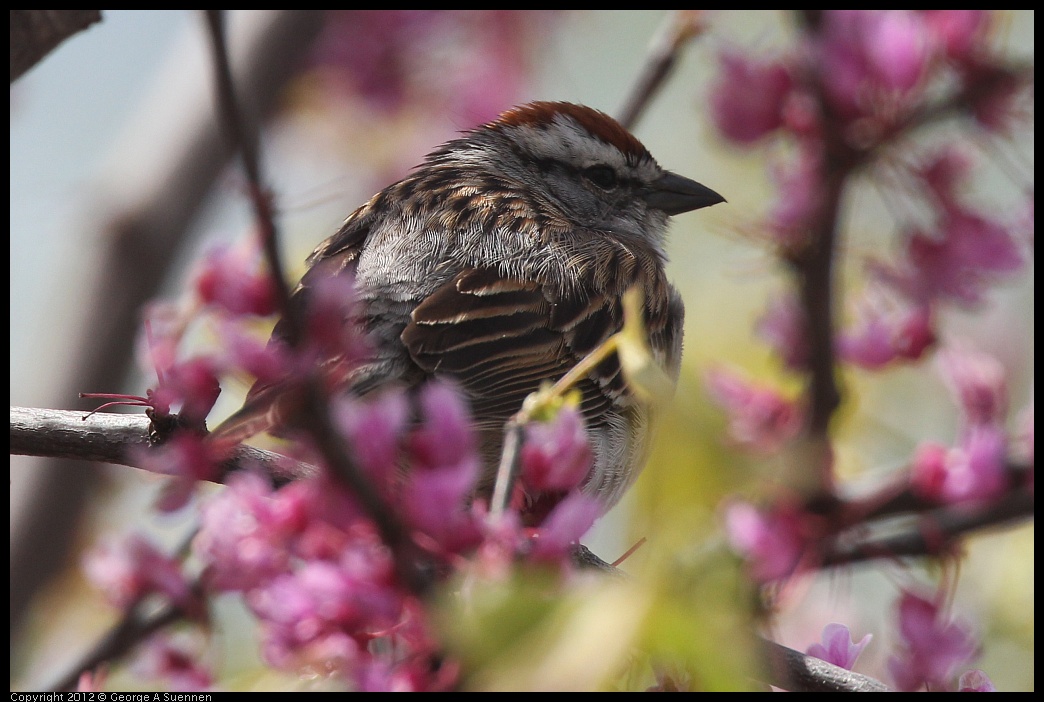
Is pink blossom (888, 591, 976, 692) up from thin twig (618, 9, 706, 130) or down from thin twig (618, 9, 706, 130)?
down

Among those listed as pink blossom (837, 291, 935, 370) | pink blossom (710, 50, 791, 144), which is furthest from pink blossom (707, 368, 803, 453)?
pink blossom (710, 50, 791, 144)

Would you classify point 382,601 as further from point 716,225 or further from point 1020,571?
point 1020,571

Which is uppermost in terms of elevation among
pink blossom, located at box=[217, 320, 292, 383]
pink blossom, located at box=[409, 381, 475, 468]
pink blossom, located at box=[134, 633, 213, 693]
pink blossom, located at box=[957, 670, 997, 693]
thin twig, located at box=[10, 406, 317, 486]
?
pink blossom, located at box=[217, 320, 292, 383]

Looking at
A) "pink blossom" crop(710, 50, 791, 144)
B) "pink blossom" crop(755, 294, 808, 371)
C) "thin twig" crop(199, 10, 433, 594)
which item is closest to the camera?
"thin twig" crop(199, 10, 433, 594)

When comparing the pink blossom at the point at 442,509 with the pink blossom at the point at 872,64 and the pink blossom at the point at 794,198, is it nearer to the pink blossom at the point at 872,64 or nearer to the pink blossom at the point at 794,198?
the pink blossom at the point at 794,198

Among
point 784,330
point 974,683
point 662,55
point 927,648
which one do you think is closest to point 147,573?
point 927,648

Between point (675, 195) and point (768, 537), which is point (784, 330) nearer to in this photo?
point (768, 537)

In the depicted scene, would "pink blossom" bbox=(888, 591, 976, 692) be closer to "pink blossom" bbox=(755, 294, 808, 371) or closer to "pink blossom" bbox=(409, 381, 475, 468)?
"pink blossom" bbox=(409, 381, 475, 468)
